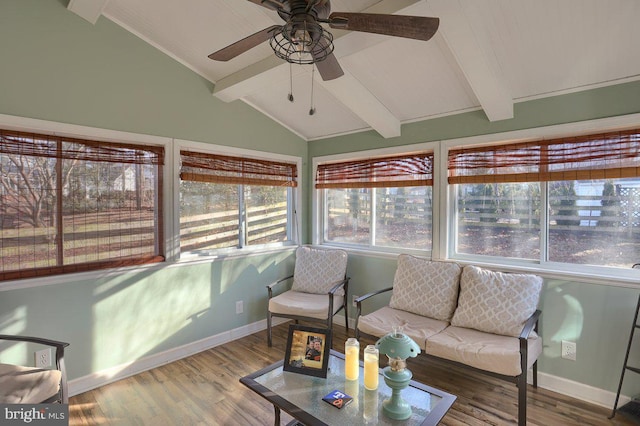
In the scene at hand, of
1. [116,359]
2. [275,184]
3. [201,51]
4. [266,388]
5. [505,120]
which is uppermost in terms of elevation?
[201,51]

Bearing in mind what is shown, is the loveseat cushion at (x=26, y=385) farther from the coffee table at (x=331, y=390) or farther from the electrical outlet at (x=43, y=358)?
the coffee table at (x=331, y=390)

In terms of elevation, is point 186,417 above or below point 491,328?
below

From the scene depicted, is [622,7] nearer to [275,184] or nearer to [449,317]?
[449,317]

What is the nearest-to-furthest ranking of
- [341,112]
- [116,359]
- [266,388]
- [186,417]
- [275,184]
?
[266,388], [186,417], [116,359], [341,112], [275,184]

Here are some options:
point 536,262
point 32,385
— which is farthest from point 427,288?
point 32,385

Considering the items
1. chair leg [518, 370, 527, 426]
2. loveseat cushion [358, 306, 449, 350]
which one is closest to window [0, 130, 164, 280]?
loveseat cushion [358, 306, 449, 350]

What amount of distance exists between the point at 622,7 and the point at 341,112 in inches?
88.6

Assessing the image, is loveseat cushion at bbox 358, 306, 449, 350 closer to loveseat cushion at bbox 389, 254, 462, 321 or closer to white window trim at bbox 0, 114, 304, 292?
loveseat cushion at bbox 389, 254, 462, 321

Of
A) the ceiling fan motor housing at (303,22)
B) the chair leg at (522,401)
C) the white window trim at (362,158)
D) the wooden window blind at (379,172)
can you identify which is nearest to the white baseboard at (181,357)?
the chair leg at (522,401)

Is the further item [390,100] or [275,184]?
[275,184]

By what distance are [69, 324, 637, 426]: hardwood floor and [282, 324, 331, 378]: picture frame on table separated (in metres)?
0.59

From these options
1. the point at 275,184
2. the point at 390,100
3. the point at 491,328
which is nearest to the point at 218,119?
the point at 275,184

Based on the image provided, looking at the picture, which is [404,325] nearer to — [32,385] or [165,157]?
[32,385]

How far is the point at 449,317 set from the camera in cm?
281
